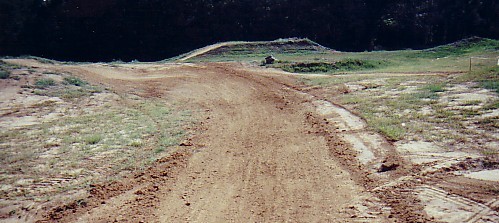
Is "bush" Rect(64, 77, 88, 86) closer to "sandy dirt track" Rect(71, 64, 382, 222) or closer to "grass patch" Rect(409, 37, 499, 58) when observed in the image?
"sandy dirt track" Rect(71, 64, 382, 222)

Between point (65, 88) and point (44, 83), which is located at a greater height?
point (44, 83)

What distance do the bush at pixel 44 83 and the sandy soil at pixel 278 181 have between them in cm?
800

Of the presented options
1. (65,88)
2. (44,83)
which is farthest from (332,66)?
(44,83)

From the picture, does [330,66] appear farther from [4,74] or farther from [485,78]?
[4,74]

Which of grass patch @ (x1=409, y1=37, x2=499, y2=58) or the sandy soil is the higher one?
grass patch @ (x1=409, y1=37, x2=499, y2=58)

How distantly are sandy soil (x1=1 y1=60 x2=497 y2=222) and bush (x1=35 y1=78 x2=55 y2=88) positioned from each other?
26.3 feet

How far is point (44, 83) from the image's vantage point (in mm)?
17516

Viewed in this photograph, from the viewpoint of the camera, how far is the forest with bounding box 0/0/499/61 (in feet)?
122

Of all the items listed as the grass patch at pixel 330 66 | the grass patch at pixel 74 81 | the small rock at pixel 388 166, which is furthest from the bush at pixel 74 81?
the small rock at pixel 388 166

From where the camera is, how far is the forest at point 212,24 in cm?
3709

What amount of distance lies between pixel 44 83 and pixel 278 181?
13762mm

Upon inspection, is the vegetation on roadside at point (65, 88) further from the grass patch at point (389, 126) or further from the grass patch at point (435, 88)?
the grass patch at point (435, 88)

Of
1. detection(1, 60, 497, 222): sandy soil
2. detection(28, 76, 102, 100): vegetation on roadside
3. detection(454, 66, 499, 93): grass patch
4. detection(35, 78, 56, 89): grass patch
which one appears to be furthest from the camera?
detection(35, 78, 56, 89): grass patch

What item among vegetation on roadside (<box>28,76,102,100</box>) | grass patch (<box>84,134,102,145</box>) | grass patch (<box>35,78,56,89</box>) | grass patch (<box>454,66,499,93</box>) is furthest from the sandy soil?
grass patch (<box>35,78,56,89</box>)
